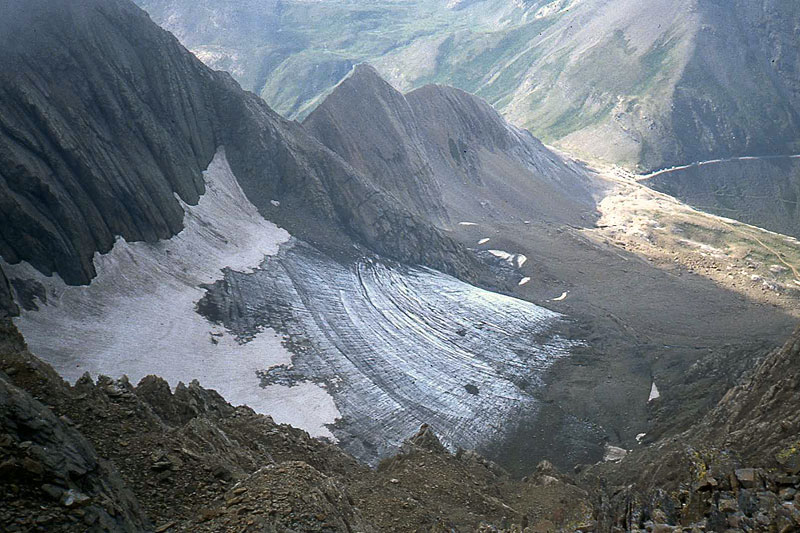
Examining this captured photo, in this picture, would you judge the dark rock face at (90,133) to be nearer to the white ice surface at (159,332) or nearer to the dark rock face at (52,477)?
the white ice surface at (159,332)

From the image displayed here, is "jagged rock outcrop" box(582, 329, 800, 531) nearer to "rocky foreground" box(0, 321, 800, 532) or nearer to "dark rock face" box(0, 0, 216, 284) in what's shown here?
"rocky foreground" box(0, 321, 800, 532)

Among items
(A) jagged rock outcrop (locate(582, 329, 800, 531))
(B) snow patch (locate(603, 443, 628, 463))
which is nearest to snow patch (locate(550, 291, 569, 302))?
(B) snow patch (locate(603, 443, 628, 463))

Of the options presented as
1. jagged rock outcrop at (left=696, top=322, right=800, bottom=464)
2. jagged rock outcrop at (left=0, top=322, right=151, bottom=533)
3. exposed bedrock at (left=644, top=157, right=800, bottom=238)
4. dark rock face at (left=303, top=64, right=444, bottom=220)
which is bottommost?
jagged rock outcrop at (left=0, top=322, right=151, bottom=533)

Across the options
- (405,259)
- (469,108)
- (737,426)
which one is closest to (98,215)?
(405,259)

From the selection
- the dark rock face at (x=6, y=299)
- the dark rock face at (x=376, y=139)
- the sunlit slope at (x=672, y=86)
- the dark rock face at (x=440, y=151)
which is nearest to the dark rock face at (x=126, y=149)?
the dark rock face at (x=6, y=299)

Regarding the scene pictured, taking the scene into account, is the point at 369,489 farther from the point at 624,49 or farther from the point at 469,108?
the point at 624,49

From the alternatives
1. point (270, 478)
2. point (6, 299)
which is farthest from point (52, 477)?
point (6, 299)

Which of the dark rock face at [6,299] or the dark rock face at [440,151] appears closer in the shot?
the dark rock face at [6,299]
